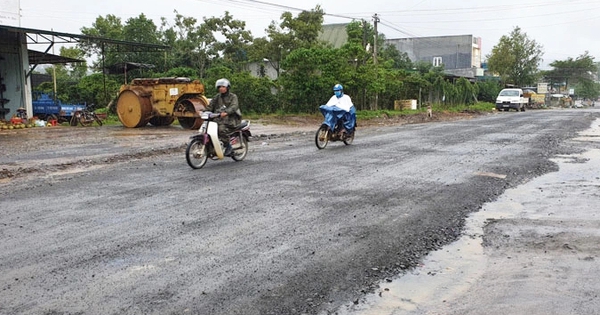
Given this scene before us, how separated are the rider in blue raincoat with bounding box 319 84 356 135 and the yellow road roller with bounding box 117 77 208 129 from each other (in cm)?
692

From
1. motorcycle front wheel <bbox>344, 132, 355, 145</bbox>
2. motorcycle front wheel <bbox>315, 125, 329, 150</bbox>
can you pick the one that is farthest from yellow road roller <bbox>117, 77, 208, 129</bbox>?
motorcycle front wheel <bbox>315, 125, 329, 150</bbox>

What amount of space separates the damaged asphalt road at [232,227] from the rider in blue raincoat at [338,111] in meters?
2.31

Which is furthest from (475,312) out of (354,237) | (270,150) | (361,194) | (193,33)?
(193,33)

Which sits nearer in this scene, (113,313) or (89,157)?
(113,313)

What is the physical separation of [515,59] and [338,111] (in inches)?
2221

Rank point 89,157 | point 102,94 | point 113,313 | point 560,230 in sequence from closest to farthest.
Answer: point 113,313 < point 560,230 < point 89,157 < point 102,94

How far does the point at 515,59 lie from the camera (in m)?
62.9

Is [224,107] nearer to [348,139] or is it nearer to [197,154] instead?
[197,154]

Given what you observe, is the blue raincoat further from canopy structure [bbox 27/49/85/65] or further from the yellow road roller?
canopy structure [bbox 27/49/85/65]

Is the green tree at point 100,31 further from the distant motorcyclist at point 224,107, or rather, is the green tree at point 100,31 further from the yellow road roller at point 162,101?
the distant motorcyclist at point 224,107

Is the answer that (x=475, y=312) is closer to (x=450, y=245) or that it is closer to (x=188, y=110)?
(x=450, y=245)

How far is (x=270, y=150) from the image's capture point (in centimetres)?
1317

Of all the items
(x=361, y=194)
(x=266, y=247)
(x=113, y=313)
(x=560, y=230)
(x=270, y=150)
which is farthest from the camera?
(x=270, y=150)

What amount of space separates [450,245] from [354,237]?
943 mm
